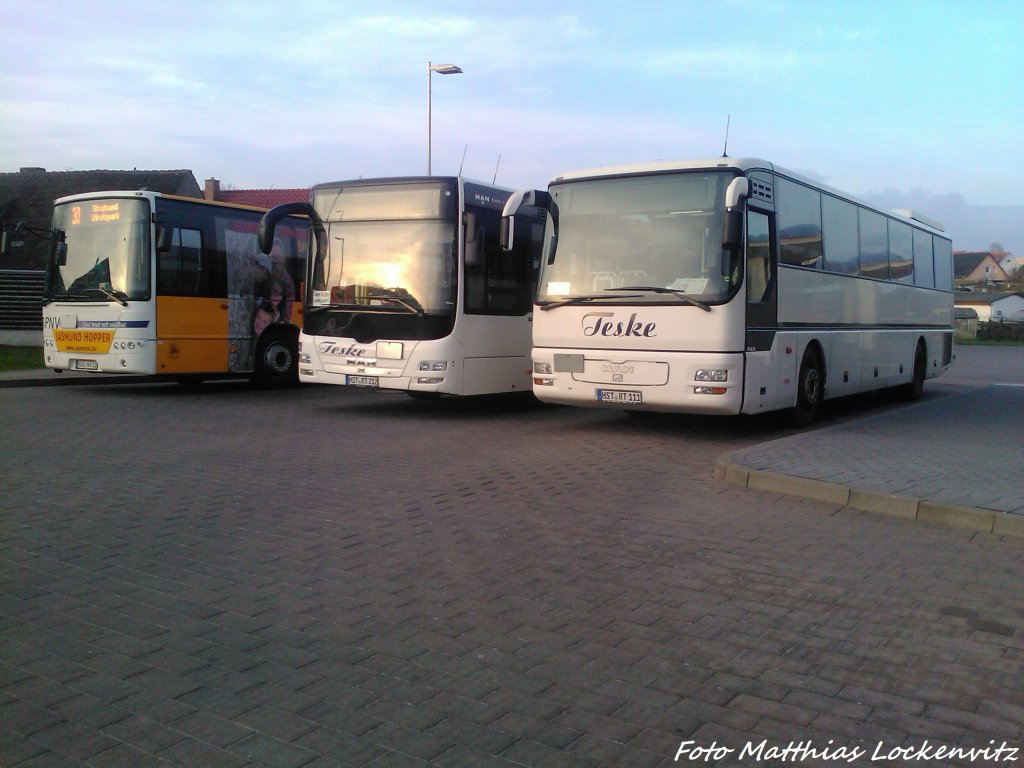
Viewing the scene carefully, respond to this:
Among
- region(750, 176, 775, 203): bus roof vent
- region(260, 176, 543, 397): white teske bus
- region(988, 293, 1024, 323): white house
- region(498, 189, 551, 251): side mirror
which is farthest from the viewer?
region(988, 293, 1024, 323): white house

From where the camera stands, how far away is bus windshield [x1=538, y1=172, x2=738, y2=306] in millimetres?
11688

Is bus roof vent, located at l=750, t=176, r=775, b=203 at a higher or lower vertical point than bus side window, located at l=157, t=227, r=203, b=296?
higher

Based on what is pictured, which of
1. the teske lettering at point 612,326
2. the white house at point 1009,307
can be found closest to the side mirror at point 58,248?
the teske lettering at point 612,326

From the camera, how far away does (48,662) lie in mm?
4480

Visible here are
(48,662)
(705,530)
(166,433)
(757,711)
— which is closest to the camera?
(757,711)

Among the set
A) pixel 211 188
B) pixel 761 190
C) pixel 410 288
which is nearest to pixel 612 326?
pixel 761 190

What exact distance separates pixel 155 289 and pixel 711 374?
968 cm

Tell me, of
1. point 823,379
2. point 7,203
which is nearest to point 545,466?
point 823,379

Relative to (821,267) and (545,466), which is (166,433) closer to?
(545,466)

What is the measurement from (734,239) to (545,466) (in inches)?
132

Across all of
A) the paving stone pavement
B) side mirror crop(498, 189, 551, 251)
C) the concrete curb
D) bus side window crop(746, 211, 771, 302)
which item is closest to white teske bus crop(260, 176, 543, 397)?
side mirror crop(498, 189, 551, 251)

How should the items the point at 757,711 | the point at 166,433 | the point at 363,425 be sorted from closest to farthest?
the point at 757,711 → the point at 166,433 → the point at 363,425

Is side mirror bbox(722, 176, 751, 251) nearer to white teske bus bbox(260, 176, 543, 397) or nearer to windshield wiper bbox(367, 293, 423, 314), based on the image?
white teske bus bbox(260, 176, 543, 397)

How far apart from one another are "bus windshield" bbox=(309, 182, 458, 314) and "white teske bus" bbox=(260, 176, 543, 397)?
0.01 m
